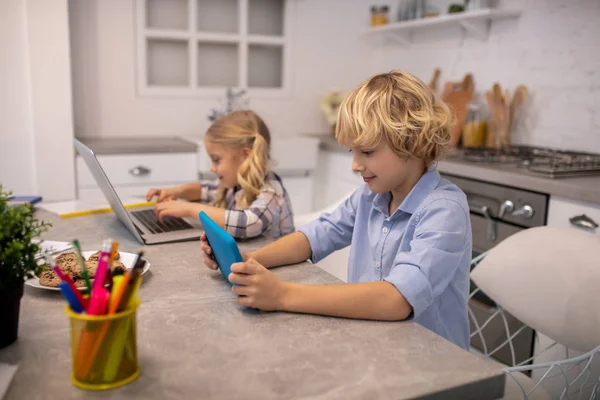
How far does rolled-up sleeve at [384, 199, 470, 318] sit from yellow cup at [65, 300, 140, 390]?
482mm

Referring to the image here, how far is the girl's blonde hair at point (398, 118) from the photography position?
116cm

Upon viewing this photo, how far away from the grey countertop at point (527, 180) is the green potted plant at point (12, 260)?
1.68 metres

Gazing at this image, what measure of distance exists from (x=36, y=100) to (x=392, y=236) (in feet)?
7.23

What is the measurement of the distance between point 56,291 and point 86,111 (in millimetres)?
2435

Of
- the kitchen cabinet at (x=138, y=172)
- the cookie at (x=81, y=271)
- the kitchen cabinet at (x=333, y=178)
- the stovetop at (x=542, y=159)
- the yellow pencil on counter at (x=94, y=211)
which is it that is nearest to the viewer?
the cookie at (x=81, y=271)

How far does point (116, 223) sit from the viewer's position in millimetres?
1581

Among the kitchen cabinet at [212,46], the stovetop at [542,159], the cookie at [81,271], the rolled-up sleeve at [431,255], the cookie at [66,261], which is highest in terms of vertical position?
the kitchen cabinet at [212,46]

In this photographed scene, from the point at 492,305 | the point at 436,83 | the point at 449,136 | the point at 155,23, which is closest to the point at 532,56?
the point at 436,83

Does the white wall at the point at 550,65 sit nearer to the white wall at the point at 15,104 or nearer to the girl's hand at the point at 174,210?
the girl's hand at the point at 174,210

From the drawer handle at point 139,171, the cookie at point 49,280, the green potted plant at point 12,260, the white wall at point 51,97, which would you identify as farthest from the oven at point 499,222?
the white wall at point 51,97

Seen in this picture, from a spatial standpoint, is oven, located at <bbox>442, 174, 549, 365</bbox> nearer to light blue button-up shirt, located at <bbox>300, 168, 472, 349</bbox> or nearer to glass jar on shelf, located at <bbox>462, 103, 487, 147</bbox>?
glass jar on shelf, located at <bbox>462, 103, 487, 147</bbox>

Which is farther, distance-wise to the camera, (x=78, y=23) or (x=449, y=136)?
(x=78, y=23)

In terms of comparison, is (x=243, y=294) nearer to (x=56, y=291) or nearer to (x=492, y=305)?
(x=56, y=291)

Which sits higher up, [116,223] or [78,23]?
[78,23]
